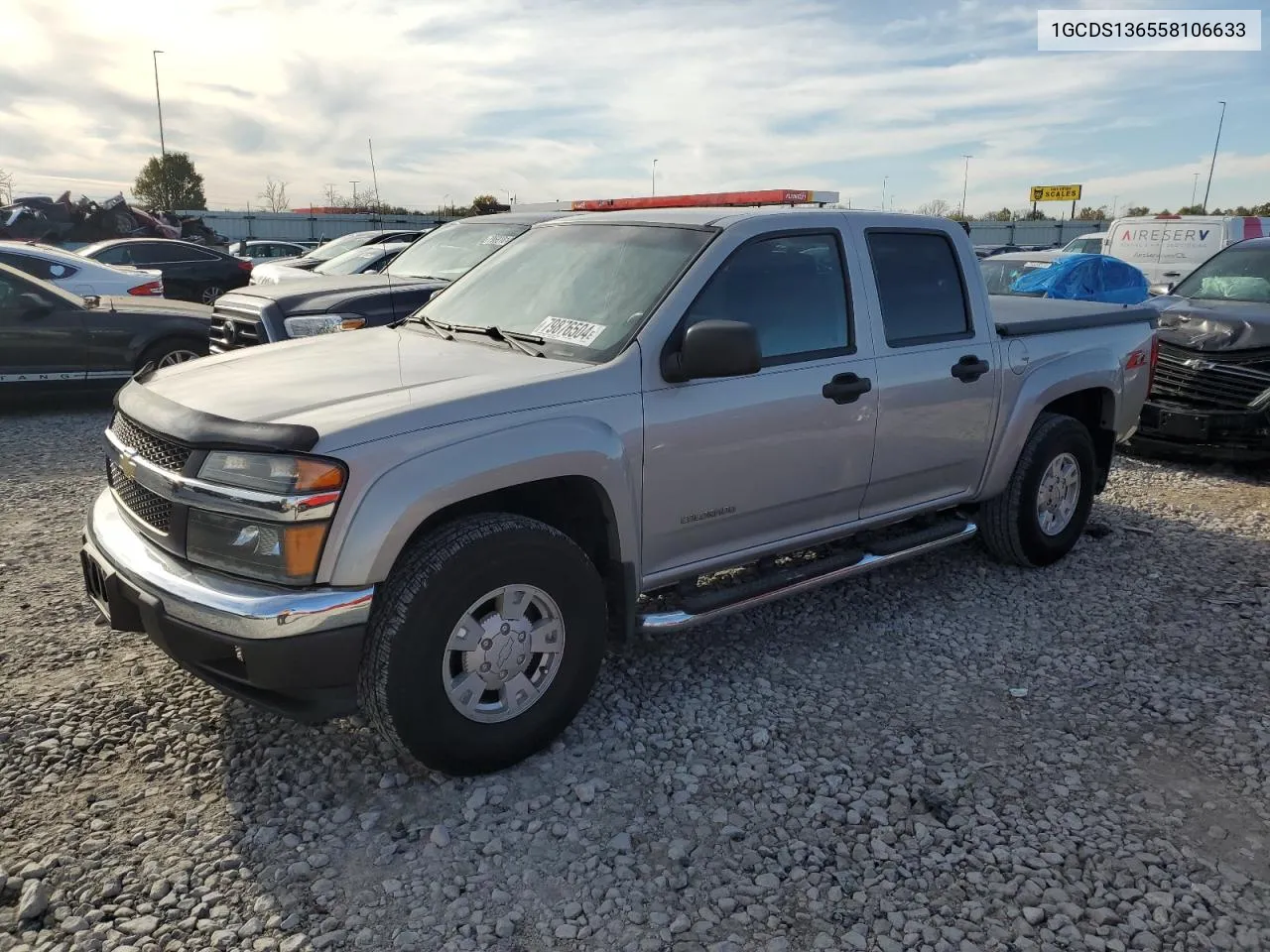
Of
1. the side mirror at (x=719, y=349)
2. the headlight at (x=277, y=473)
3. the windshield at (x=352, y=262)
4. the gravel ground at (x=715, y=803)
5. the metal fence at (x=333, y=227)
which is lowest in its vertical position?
the gravel ground at (x=715, y=803)

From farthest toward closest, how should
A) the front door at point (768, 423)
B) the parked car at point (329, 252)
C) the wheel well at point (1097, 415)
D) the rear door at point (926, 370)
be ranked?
the parked car at point (329, 252)
the wheel well at point (1097, 415)
the rear door at point (926, 370)
the front door at point (768, 423)

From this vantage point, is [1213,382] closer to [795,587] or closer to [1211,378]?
[1211,378]

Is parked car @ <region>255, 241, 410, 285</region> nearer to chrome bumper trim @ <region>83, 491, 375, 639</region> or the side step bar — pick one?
the side step bar

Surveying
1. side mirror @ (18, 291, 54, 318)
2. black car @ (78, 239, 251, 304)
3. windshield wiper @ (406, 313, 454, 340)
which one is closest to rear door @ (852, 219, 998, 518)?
windshield wiper @ (406, 313, 454, 340)

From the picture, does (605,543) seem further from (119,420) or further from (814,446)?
(119,420)

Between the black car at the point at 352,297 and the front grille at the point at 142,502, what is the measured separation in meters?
3.53

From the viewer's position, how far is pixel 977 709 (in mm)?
3844

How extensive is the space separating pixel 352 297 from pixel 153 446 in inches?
168

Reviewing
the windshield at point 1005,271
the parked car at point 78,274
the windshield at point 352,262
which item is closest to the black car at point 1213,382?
the windshield at point 1005,271

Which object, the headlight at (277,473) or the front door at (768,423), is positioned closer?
the headlight at (277,473)

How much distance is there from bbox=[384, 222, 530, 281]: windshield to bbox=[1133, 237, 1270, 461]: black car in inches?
214

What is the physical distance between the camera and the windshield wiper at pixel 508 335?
3.71 m

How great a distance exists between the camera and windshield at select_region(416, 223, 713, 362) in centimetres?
367

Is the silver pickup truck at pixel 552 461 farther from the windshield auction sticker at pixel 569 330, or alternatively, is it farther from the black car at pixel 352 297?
the black car at pixel 352 297
